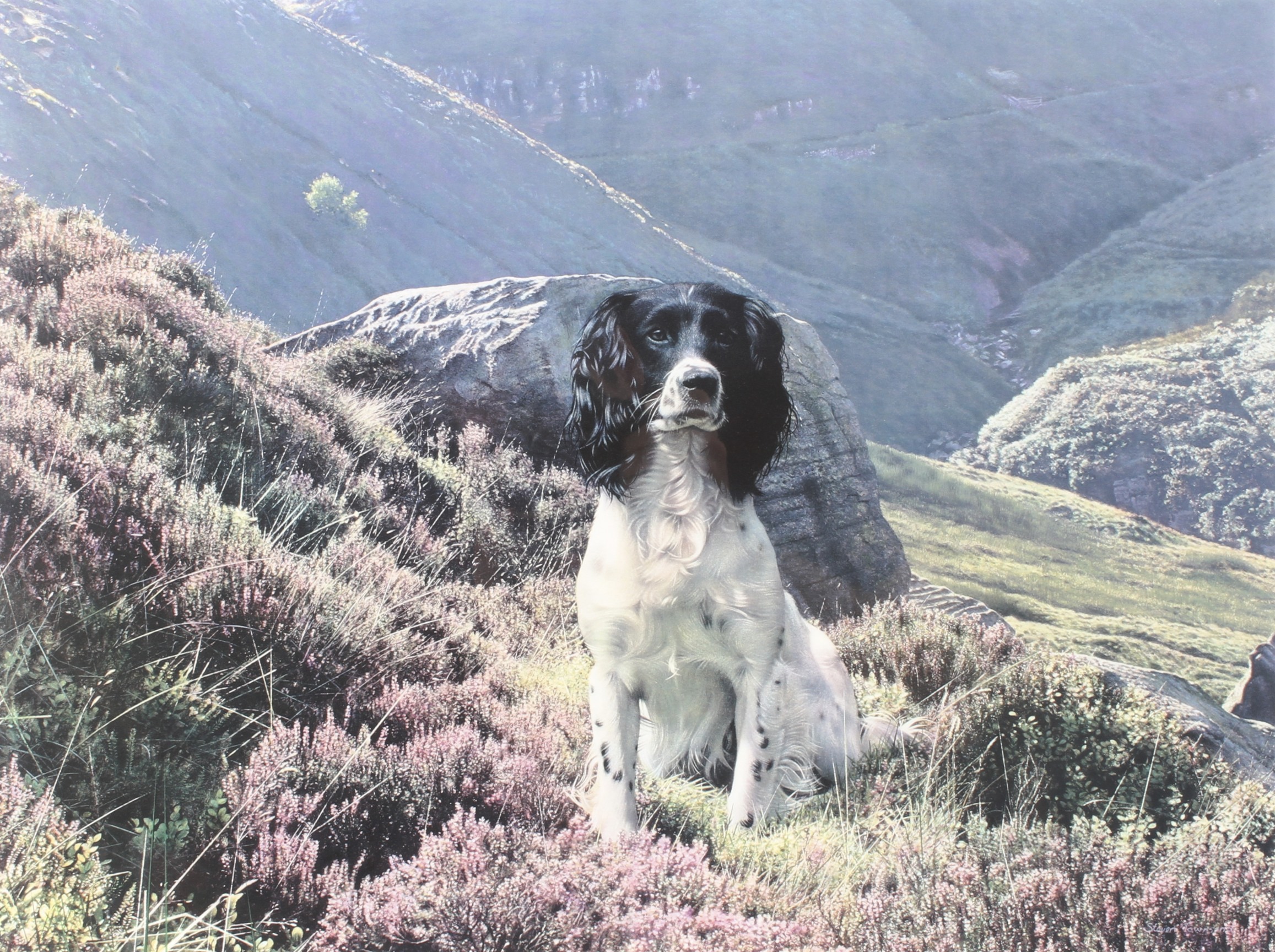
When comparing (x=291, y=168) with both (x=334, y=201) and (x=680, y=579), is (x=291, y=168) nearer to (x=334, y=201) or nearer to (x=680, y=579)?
(x=334, y=201)

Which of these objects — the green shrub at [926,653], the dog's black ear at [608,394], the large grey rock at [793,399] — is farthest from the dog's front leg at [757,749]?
the large grey rock at [793,399]

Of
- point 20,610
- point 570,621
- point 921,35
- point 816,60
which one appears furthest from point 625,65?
point 20,610

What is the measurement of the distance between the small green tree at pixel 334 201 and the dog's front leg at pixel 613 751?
464cm

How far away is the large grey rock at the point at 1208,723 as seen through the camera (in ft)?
9.78

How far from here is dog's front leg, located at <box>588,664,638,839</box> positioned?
213 centimetres

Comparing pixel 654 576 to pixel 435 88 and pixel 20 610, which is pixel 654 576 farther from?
pixel 435 88

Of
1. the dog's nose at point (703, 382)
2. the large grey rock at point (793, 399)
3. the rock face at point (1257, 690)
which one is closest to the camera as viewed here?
→ the dog's nose at point (703, 382)

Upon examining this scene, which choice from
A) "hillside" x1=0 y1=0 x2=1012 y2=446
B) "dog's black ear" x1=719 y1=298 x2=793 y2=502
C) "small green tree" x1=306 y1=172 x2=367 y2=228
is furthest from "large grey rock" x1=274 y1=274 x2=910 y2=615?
"dog's black ear" x1=719 y1=298 x2=793 y2=502

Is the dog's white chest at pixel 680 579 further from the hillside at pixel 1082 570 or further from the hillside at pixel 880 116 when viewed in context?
the hillside at pixel 880 116

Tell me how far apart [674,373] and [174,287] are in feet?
14.3

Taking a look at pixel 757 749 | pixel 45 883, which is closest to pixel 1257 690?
pixel 757 749

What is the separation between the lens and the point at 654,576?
205cm

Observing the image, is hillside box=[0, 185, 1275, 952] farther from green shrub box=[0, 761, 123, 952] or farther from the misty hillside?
the misty hillside

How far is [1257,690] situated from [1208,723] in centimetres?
197
